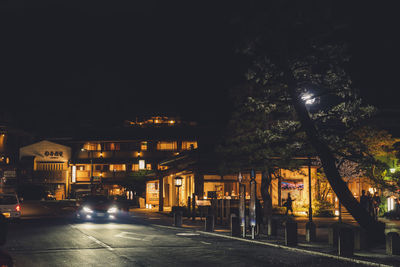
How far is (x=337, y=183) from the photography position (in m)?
17.0

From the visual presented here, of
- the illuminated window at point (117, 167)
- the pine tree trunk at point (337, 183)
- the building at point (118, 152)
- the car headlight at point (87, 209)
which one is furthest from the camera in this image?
the illuminated window at point (117, 167)

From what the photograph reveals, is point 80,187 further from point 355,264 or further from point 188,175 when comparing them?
point 355,264

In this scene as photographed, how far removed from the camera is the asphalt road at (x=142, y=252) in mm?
11914

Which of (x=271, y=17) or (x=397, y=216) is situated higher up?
(x=271, y=17)

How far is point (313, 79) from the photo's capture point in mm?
18750

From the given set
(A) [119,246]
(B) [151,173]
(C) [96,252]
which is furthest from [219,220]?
(B) [151,173]

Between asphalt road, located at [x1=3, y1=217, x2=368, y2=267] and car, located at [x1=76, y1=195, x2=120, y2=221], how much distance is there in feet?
30.1

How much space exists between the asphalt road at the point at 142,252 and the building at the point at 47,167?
62.4 m

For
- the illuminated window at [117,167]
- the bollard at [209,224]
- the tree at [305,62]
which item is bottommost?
the bollard at [209,224]

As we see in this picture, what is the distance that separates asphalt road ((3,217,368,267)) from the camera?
39.1 feet

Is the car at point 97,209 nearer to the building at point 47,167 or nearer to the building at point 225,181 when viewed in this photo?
the building at point 225,181

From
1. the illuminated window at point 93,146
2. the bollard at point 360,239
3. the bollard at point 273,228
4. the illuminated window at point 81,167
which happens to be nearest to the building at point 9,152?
the illuminated window at point 81,167

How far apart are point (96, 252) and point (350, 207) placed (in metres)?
9.10

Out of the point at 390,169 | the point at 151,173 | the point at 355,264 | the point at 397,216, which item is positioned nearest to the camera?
the point at 355,264
